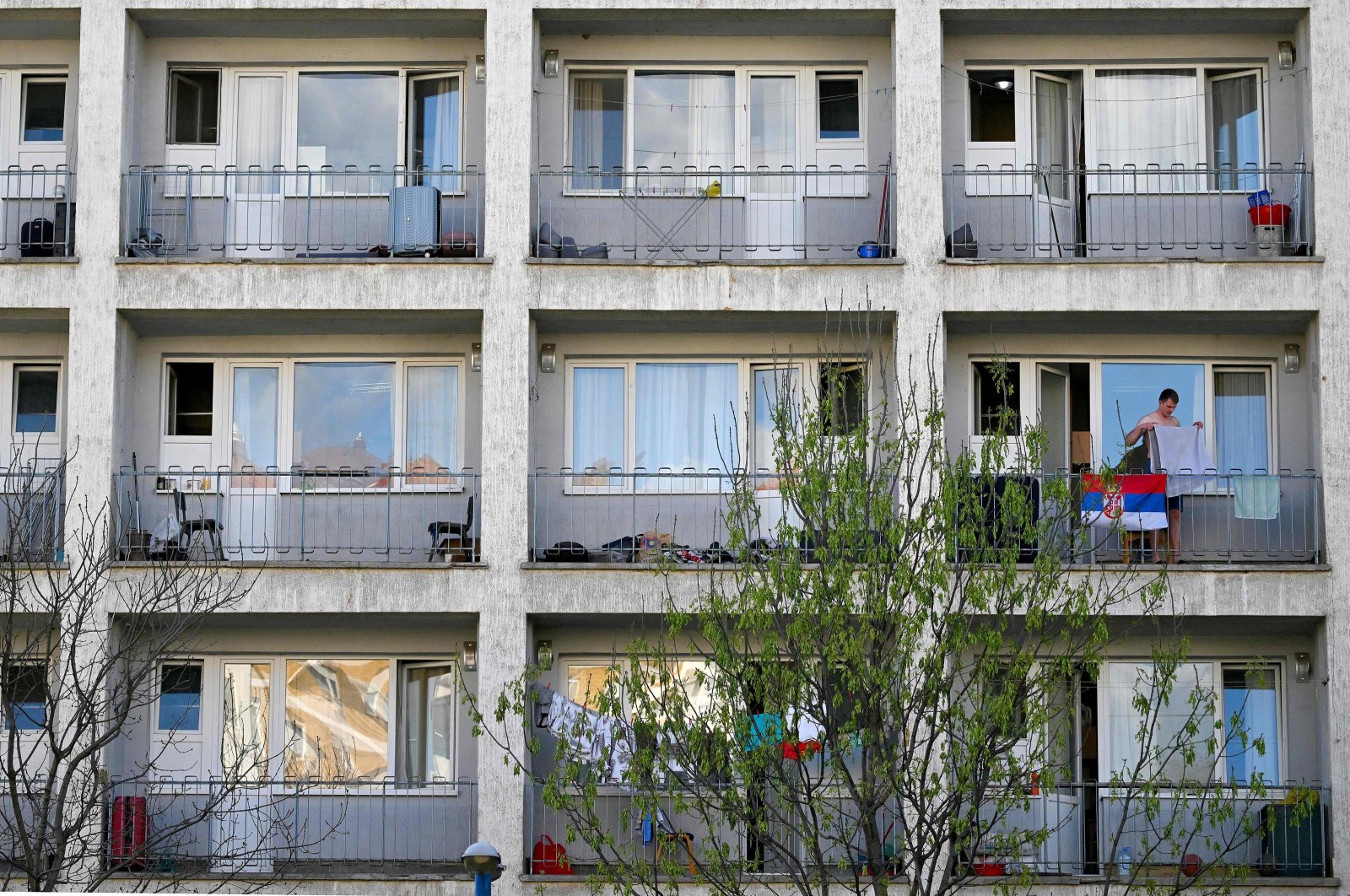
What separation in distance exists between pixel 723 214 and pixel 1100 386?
4588 mm

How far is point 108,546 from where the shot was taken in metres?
19.6

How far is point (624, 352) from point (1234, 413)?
679cm

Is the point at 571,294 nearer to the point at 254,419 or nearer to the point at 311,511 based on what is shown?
the point at 311,511

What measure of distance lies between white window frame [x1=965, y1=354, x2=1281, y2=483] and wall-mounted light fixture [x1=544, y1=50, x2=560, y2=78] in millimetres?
5624

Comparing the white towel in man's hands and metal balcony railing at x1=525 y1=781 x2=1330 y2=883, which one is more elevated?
the white towel in man's hands

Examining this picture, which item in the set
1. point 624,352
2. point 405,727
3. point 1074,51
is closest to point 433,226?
point 624,352

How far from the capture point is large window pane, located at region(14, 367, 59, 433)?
2156cm

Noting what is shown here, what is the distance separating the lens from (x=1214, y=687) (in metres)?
20.6

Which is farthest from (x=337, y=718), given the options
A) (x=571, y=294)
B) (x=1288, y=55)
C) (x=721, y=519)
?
(x=1288, y=55)

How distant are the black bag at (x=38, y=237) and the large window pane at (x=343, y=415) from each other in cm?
298

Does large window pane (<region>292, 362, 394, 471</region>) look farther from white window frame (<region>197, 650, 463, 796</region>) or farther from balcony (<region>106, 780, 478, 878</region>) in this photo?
balcony (<region>106, 780, 478, 878</region>)

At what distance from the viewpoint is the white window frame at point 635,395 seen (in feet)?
69.6

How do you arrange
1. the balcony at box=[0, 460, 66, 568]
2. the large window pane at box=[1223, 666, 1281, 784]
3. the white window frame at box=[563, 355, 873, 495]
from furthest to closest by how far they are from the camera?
the white window frame at box=[563, 355, 873, 495]
the large window pane at box=[1223, 666, 1281, 784]
the balcony at box=[0, 460, 66, 568]

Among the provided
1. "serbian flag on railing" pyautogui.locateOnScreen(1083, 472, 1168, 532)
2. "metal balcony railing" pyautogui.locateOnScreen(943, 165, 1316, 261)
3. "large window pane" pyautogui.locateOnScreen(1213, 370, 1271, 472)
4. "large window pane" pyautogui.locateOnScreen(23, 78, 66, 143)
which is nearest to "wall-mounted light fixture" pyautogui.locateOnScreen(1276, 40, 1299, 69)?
"metal balcony railing" pyautogui.locateOnScreen(943, 165, 1316, 261)
